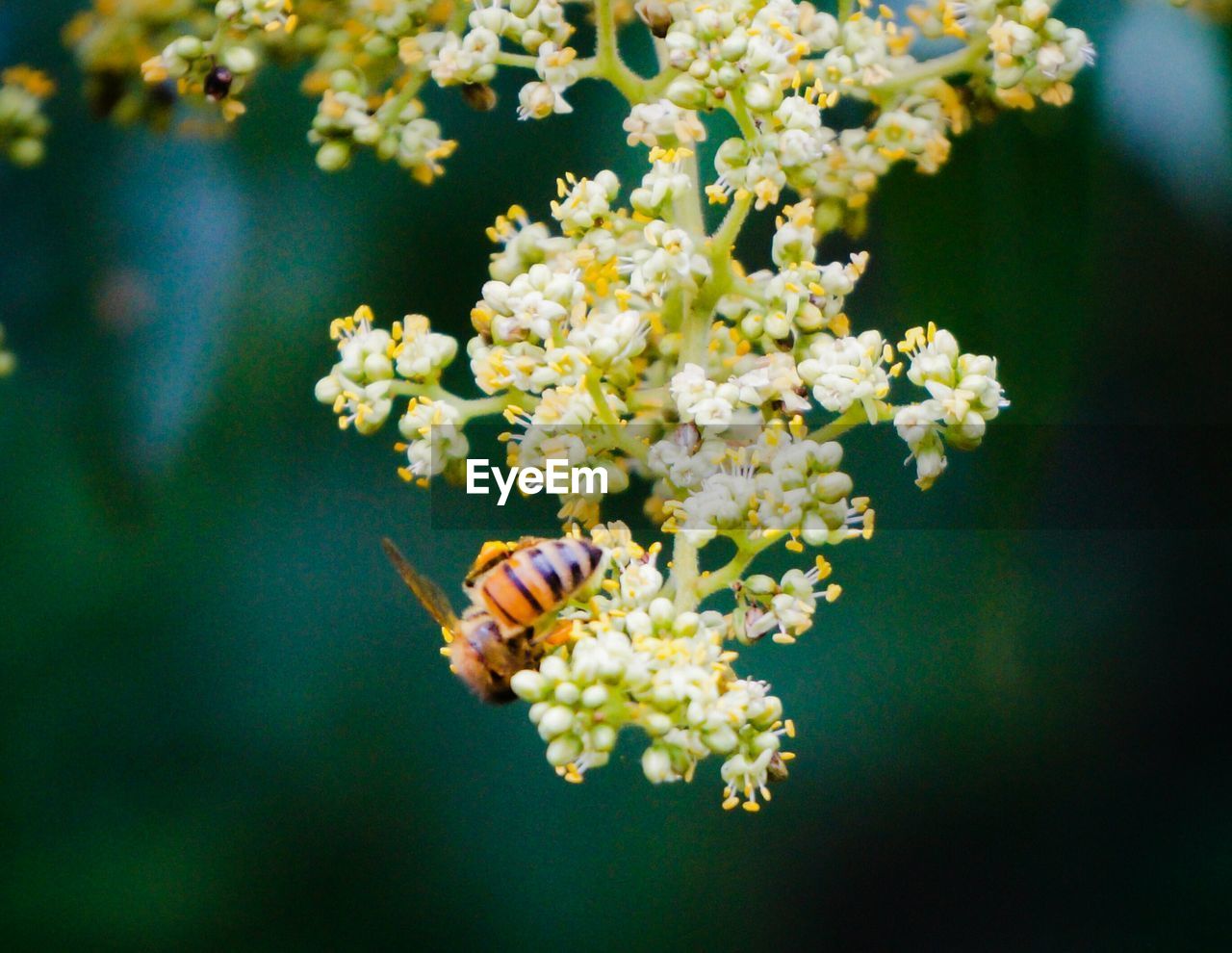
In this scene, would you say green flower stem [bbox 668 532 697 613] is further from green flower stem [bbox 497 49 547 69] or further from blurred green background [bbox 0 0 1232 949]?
green flower stem [bbox 497 49 547 69]

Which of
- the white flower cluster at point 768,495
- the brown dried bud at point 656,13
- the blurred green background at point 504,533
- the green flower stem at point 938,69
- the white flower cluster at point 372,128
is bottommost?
the blurred green background at point 504,533

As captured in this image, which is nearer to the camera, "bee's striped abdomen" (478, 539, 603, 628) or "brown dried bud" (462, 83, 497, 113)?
"bee's striped abdomen" (478, 539, 603, 628)

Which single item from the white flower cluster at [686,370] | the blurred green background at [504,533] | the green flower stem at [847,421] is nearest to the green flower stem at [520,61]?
the white flower cluster at [686,370]

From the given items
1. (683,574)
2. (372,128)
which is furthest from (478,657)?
(372,128)

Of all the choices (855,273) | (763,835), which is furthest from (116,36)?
(763,835)

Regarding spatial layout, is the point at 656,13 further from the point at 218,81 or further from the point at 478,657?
the point at 478,657

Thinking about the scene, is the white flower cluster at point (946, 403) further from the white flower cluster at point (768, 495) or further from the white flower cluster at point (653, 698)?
the white flower cluster at point (653, 698)

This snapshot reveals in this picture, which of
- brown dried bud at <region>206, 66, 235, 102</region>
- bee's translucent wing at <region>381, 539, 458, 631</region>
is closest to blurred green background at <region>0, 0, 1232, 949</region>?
brown dried bud at <region>206, 66, 235, 102</region>
